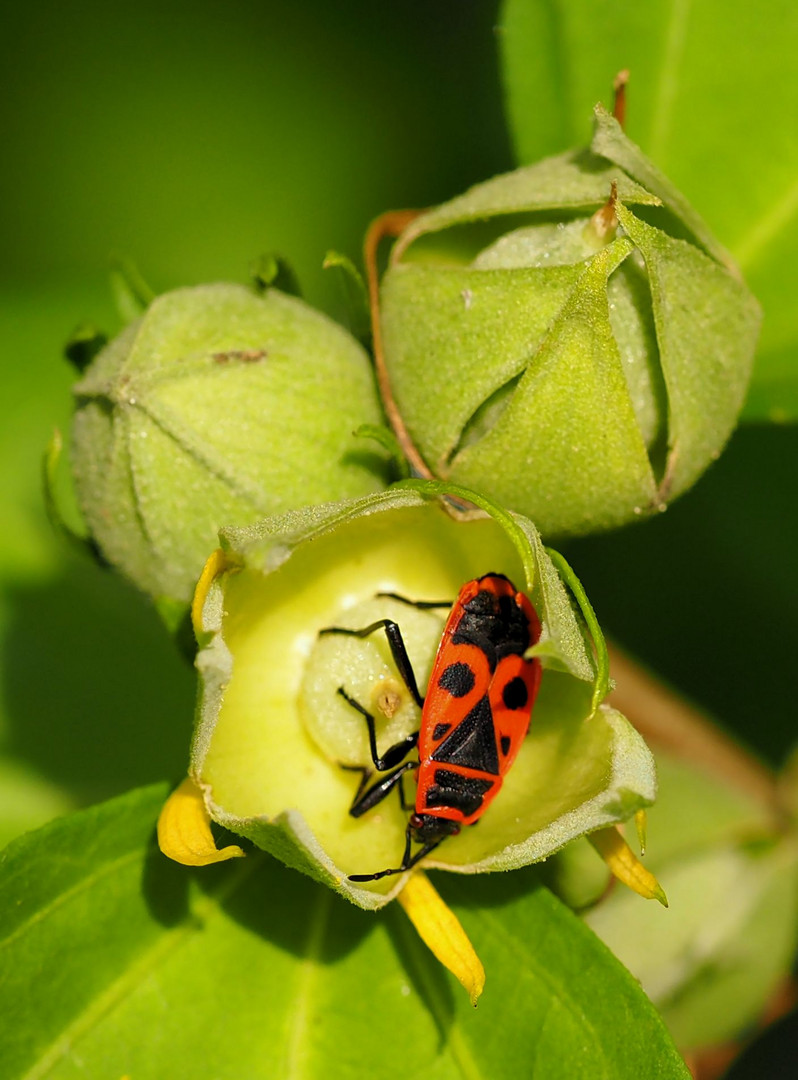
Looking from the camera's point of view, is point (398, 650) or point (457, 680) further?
point (398, 650)

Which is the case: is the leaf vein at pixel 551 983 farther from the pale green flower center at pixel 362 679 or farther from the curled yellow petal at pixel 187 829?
the curled yellow petal at pixel 187 829

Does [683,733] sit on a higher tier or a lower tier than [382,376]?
lower

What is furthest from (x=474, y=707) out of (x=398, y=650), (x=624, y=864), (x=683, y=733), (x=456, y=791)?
(x=683, y=733)

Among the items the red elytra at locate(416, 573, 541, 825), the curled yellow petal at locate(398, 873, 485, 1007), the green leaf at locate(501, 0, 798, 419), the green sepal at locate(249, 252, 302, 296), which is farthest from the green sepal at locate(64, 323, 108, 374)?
the curled yellow petal at locate(398, 873, 485, 1007)

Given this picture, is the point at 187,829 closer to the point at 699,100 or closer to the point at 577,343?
the point at 577,343

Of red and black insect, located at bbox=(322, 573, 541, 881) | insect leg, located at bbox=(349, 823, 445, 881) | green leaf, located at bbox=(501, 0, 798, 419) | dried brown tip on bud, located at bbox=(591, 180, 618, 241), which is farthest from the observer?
green leaf, located at bbox=(501, 0, 798, 419)

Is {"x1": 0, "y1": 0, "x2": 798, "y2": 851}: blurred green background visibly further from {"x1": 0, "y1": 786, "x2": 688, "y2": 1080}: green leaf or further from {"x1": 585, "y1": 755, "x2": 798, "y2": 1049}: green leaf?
→ {"x1": 0, "y1": 786, "x2": 688, "y2": 1080}: green leaf

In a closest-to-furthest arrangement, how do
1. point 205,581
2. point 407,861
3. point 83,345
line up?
1. point 205,581
2. point 407,861
3. point 83,345
